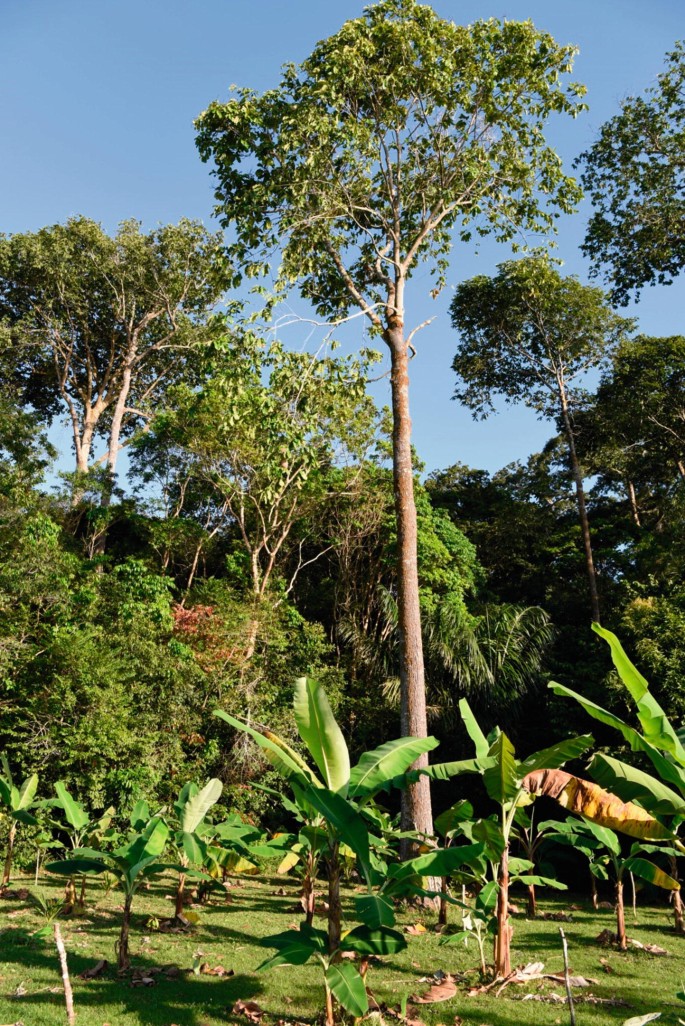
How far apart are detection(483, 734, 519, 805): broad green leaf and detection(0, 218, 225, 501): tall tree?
17242 mm

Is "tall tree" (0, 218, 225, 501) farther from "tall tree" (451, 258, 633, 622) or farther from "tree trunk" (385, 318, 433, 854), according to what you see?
"tree trunk" (385, 318, 433, 854)

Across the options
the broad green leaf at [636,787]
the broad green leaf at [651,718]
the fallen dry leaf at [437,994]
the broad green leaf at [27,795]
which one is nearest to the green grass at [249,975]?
the fallen dry leaf at [437,994]

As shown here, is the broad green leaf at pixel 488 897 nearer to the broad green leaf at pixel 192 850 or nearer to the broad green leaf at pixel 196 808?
the broad green leaf at pixel 192 850

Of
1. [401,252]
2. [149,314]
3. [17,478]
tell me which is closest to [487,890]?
[401,252]

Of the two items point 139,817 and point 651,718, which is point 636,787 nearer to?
point 651,718

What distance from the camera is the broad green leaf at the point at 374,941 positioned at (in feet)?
11.8

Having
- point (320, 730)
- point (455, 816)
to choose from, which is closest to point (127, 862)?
point (320, 730)

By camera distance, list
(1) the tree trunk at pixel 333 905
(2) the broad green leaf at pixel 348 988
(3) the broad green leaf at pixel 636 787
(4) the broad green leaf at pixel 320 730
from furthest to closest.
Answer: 1. (4) the broad green leaf at pixel 320 730
2. (1) the tree trunk at pixel 333 905
3. (3) the broad green leaf at pixel 636 787
4. (2) the broad green leaf at pixel 348 988

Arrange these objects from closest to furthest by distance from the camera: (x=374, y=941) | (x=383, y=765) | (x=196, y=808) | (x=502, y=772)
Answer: (x=374, y=941) → (x=383, y=765) → (x=502, y=772) → (x=196, y=808)

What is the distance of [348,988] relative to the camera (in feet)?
11.2

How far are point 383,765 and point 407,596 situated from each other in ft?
16.2

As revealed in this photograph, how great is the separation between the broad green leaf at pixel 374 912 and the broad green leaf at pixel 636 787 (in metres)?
1.22

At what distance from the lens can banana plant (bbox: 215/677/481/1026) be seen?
3562 mm

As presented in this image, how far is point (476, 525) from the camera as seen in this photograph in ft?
73.2
